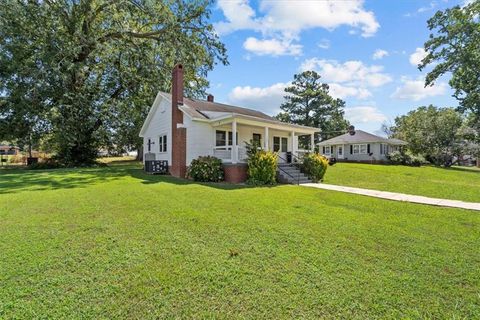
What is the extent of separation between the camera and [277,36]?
54.2ft

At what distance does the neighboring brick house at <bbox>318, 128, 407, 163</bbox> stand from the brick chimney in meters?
23.2

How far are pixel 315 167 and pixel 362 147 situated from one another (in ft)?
67.9

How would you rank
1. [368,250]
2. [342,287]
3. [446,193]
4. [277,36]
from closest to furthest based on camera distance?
1. [342,287]
2. [368,250]
3. [446,193]
4. [277,36]

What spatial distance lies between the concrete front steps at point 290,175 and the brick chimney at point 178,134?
5505 mm

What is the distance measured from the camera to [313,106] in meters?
41.8

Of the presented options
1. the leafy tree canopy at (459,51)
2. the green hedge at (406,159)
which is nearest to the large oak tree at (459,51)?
the leafy tree canopy at (459,51)

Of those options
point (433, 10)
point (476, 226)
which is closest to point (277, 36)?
point (476, 226)

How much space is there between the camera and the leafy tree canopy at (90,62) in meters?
20.8

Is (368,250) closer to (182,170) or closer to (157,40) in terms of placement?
(182,170)

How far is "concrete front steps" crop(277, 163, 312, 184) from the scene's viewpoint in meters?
13.2

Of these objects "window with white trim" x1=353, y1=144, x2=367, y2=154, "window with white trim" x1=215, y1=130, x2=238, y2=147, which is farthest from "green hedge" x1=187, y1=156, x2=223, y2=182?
"window with white trim" x1=353, y1=144, x2=367, y2=154

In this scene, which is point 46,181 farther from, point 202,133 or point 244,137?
point 244,137

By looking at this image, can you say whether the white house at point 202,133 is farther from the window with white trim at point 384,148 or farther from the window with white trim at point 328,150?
the window with white trim at point 328,150

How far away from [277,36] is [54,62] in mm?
16947
